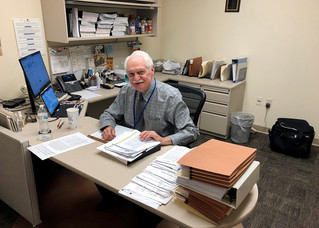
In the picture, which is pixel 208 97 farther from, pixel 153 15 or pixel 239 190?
pixel 239 190

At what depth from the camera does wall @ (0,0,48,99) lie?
2.39 metres

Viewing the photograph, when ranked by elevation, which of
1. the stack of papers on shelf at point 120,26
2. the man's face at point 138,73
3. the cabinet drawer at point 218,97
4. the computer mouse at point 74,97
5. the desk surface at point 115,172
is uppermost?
the stack of papers on shelf at point 120,26

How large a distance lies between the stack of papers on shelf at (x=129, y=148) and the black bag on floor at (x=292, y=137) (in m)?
2.12

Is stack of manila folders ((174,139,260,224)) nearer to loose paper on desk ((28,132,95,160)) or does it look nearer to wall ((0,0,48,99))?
loose paper on desk ((28,132,95,160))

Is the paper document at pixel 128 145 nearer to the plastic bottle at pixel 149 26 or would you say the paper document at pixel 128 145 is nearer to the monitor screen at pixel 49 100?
the monitor screen at pixel 49 100

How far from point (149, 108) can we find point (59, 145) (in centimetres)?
65

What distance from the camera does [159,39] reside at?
434 cm

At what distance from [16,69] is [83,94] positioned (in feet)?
2.22

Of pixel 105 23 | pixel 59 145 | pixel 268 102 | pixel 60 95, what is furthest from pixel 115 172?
pixel 268 102

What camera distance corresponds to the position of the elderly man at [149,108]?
5.77 ft

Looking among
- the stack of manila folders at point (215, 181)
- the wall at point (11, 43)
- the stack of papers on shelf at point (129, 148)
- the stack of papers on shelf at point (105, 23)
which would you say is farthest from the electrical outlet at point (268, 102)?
the wall at point (11, 43)

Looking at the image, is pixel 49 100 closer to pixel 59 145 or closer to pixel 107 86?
pixel 59 145

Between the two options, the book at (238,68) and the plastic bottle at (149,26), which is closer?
the book at (238,68)

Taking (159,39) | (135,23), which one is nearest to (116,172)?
(135,23)
